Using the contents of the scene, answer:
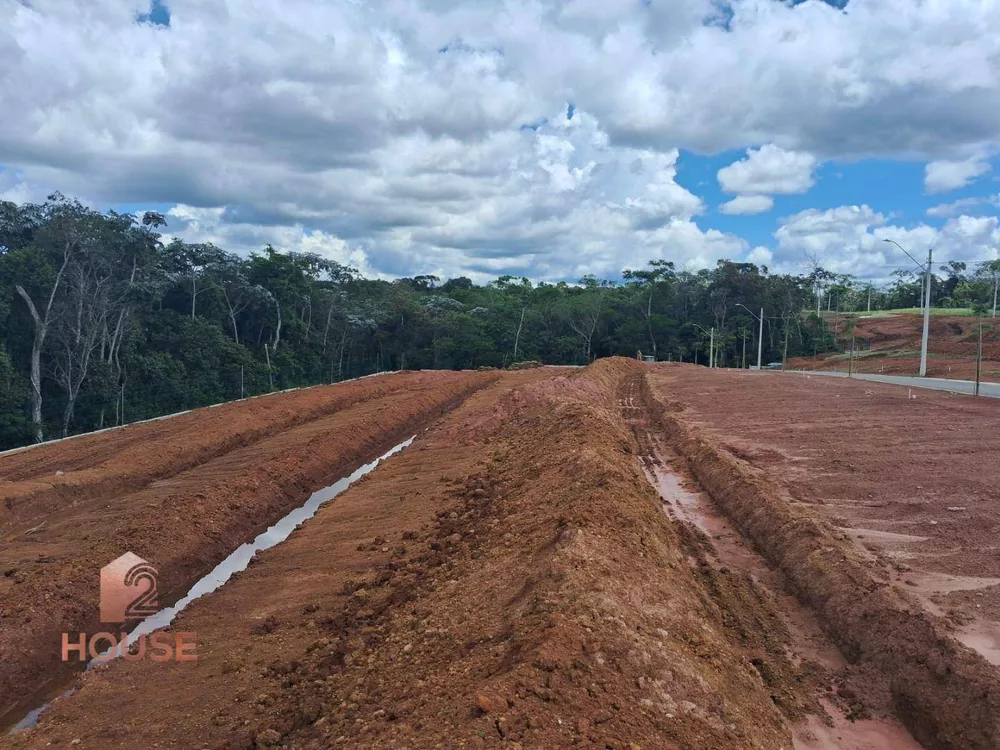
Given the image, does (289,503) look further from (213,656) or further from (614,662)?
(614,662)

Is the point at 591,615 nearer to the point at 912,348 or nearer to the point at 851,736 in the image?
the point at 851,736

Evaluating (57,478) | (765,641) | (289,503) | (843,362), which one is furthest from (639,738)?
(843,362)

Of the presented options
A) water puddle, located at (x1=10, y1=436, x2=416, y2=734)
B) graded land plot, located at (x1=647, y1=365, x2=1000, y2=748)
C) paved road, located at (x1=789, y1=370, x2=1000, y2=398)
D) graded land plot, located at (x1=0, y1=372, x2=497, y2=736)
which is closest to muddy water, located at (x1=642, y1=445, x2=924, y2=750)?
graded land plot, located at (x1=647, y1=365, x2=1000, y2=748)

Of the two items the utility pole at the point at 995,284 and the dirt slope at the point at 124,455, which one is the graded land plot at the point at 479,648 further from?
the utility pole at the point at 995,284

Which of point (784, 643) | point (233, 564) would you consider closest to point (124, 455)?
point (233, 564)

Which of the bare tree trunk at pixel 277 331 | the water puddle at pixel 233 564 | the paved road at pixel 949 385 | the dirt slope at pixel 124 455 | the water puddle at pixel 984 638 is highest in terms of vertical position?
the bare tree trunk at pixel 277 331

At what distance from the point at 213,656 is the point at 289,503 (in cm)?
706

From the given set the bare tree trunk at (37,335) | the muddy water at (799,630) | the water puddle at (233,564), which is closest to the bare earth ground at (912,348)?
the muddy water at (799,630)

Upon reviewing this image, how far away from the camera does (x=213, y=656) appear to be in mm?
7141

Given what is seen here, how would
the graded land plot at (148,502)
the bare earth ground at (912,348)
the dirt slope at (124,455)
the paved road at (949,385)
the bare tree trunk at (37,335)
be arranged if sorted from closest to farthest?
the graded land plot at (148,502)
the dirt slope at (124,455)
the paved road at (949,385)
the bare tree trunk at (37,335)
the bare earth ground at (912,348)

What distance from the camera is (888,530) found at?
975cm

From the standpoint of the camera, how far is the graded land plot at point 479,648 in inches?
188

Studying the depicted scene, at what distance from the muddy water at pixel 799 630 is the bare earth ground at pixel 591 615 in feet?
0.10

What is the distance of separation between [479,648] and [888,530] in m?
7.06
